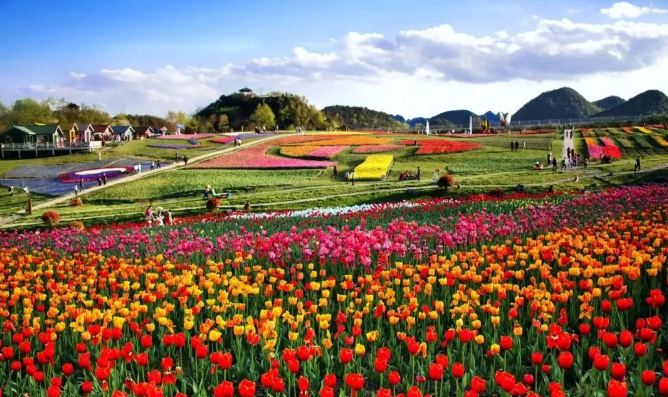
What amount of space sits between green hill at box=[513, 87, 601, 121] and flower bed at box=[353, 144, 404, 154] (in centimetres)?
11818

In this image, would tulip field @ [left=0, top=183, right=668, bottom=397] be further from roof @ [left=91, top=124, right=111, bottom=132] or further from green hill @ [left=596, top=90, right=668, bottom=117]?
green hill @ [left=596, top=90, right=668, bottom=117]

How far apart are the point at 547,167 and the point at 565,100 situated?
5393 inches

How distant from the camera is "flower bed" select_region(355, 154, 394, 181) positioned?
40.7 metres

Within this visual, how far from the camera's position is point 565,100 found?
167000 mm

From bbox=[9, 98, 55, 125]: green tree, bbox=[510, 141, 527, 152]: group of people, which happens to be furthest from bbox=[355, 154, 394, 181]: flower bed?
bbox=[9, 98, 55, 125]: green tree

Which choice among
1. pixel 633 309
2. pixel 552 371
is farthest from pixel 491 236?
pixel 552 371

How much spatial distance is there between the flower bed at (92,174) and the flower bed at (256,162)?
5.78 metres

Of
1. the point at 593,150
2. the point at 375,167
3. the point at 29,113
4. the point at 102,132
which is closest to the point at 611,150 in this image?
the point at 593,150

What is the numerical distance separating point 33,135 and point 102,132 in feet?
47.6

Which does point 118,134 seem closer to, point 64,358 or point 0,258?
point 0,258

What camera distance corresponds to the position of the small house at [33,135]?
68.4 m

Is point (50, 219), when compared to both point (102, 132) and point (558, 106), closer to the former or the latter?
point (102, 132)

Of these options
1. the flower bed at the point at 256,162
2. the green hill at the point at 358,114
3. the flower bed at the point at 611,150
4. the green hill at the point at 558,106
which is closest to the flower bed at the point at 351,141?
the flower bed at the point at 256,162

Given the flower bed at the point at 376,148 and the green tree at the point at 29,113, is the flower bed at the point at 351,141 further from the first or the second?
the green tree at the point at 29,113
